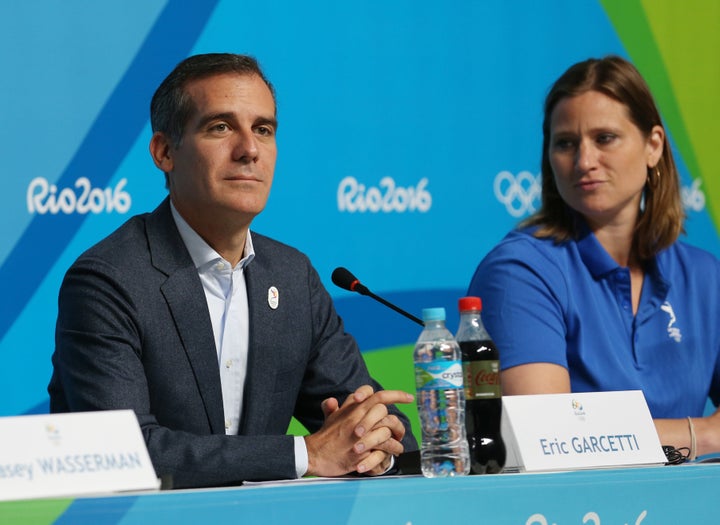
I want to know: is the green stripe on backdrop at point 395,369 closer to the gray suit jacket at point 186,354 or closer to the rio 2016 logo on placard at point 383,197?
the rio 2016 logo on placard at point 383,197

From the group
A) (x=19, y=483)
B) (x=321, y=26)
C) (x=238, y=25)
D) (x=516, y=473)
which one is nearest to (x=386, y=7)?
(x=321, y=26)

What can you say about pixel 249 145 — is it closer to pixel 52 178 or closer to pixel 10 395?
pixel 52 178

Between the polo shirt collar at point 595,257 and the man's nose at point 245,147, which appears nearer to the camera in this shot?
the man's nose at point 245,147

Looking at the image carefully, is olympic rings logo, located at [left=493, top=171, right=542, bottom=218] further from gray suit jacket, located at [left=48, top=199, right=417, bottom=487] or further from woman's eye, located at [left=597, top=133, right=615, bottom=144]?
gray suit jacket, located at [left=48, top=199, right=417, bottom=487]

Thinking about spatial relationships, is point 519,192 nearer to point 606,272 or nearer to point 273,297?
point 606,272

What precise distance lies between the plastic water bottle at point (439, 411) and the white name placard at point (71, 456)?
472 mm

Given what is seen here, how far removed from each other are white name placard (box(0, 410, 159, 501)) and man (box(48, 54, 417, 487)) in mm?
479

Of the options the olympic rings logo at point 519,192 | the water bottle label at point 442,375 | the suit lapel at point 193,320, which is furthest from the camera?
the olympic rings logo at point 519,192

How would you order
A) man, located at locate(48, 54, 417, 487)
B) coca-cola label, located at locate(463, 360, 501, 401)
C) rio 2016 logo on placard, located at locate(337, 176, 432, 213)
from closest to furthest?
coca-cola label, located at locate(463, 360, 501, 401) → man, located at locate(48, 54, 417, 487) → rio 2016 logo on placard, located at locate(337, 176, 432, 213)

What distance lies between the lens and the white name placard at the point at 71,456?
1236 mm

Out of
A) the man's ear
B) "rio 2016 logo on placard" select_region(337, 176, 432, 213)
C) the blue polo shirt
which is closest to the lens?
the man's ear

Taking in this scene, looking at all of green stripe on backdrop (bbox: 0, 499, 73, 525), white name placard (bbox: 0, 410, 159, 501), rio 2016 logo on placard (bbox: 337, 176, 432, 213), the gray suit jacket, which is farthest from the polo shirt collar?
green stripe on backdrop (bbox: 0, 499, 73, 525)

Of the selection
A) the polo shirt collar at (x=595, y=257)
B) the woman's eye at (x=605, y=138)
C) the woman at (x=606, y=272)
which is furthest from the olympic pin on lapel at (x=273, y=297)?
the woman's eye at (x=605, y=138)

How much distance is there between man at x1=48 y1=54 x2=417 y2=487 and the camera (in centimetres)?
193
